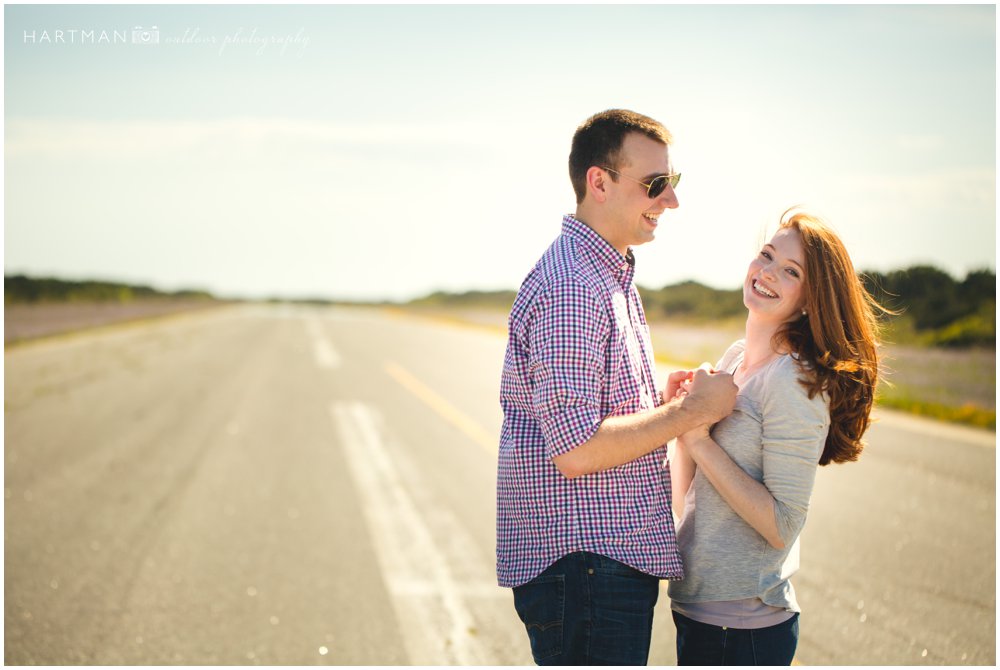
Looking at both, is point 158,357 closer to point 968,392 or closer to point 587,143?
point 968,392

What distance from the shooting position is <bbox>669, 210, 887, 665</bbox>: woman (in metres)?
2.16

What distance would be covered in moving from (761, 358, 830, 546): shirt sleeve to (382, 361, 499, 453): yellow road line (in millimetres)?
7279

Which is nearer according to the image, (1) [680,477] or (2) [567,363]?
(2) [567,363]

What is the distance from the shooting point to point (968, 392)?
1341cm

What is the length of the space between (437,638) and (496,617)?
17.9 inches

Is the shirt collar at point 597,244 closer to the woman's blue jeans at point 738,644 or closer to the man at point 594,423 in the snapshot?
the man at point 594,423

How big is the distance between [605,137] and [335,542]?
4.51m

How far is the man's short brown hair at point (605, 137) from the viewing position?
7.44ft

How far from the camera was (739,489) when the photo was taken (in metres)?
2.16

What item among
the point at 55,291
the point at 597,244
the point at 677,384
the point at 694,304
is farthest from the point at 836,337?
the point at 55,291

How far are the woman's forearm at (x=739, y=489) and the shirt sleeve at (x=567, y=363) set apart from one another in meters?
0.36

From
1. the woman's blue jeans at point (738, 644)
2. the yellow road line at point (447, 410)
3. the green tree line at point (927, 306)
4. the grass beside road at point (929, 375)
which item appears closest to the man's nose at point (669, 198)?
the woman's blue jeans at point (738, 644)

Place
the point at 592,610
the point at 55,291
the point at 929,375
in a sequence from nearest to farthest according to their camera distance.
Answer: the point at 592,610
the point at 929,375
the point at 55,291

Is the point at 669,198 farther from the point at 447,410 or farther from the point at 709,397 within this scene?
the point at 447,410
